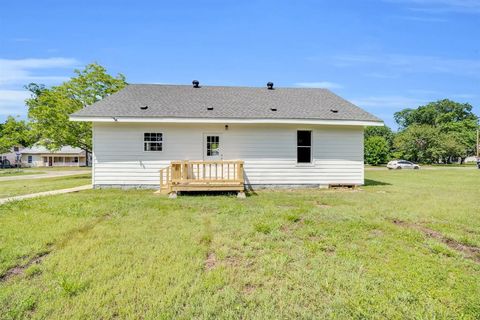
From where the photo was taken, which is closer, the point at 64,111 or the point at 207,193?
the point at 207,193

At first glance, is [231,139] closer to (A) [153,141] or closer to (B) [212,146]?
(B) [212,146]

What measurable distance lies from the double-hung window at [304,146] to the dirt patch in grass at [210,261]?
26.3ft

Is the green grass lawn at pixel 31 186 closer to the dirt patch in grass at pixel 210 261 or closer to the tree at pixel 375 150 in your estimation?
the dirt patch in grass at pixel 210 261

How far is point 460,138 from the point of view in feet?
174

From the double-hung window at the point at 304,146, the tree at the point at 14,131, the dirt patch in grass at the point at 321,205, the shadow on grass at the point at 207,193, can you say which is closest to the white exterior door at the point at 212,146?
the shadow on grass at the point at 207,193

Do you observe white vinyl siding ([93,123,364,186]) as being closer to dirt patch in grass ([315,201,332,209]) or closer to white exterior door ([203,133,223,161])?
white exterior door ([203,133,223,161])

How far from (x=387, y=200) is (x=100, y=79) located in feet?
61.0

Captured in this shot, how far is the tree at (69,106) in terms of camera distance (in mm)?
16281

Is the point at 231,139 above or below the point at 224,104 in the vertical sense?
below

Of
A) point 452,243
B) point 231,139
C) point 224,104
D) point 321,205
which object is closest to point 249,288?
point 452,243

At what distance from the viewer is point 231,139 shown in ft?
36.4

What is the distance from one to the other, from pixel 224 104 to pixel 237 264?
9110mm

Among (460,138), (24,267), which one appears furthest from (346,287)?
(460,138)

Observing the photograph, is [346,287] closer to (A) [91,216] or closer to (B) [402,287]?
(B) [402,287]
